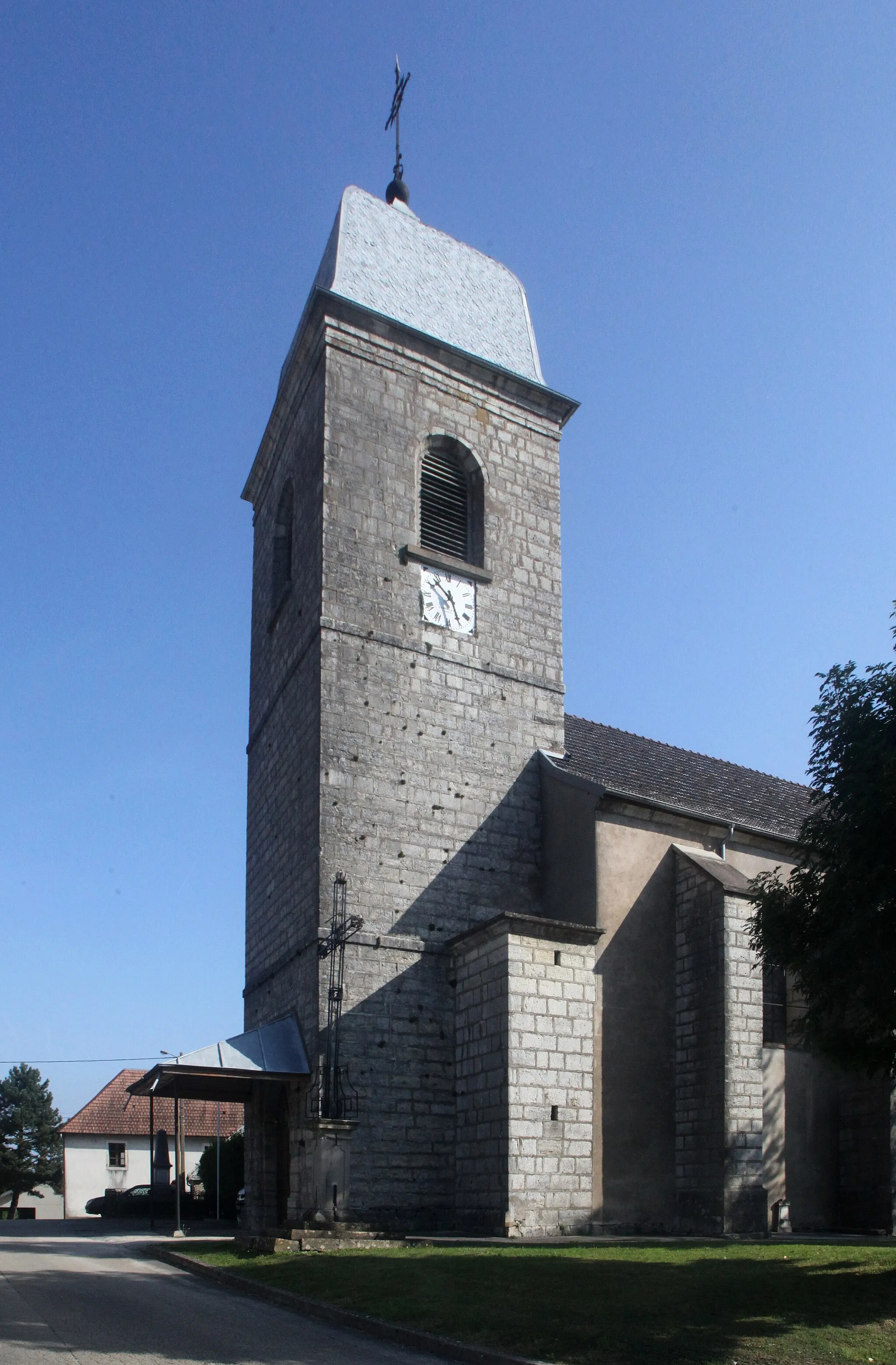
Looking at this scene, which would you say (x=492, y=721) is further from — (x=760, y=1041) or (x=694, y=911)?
(x=760, y=1041)

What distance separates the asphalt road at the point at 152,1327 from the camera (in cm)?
775

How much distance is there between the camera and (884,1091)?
59.1ft

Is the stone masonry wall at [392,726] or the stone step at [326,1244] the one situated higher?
the stone masonry wall at [392,726]

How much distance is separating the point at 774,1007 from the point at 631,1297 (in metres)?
10.1

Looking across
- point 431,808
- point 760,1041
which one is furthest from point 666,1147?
point 431,808

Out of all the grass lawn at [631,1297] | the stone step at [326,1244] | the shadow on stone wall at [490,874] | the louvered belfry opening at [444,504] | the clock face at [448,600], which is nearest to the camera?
the grass lawn at [631,1297]

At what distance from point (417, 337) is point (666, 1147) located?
1354 centimetres

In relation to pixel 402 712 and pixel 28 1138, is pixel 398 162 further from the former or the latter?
pixel 28 1138

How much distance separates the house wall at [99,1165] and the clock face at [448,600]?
29.8 meters

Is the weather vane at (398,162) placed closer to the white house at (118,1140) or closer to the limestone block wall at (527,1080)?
the limestone block wall at (527,1080)

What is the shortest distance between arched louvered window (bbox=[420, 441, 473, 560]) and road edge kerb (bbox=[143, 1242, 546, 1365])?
37.5ft

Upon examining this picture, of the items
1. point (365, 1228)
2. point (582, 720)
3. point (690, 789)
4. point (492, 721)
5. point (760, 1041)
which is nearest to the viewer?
point (365, 1228)

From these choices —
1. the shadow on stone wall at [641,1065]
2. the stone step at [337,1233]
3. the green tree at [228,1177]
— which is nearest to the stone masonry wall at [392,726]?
the stone step at [337,1233]

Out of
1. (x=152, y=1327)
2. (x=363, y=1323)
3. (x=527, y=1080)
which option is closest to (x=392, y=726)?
(x=527, y=1080)
